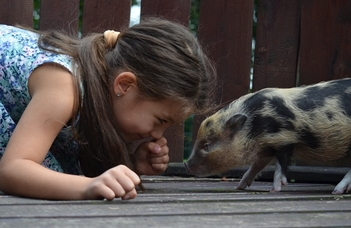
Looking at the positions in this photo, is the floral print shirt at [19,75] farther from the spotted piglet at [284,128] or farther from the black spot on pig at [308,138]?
the black spot on pig at [308,138]

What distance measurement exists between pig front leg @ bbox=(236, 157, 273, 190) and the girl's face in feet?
3.09

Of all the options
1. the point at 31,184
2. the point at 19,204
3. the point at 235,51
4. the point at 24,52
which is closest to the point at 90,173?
the point at 24,52

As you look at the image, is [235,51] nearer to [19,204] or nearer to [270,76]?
[270,76]

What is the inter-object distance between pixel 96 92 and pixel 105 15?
1704mm

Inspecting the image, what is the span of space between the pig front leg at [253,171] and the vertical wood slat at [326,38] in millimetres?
791

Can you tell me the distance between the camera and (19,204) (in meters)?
2.49

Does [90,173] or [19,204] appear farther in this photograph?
[90,173]

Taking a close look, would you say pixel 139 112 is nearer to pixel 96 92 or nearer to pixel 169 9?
pixel 96 92

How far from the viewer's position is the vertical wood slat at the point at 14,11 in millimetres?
4652

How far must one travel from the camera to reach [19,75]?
11.5 feet

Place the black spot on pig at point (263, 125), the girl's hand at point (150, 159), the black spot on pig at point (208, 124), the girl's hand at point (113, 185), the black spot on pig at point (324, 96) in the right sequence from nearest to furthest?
the girl's hand at point (113, 185)
the girl's hand at point (150, 159)
the black spot on pig at point (324, 96)
the black spot on pig at point (263, 125)
the black spot on pig at point (208, 124)

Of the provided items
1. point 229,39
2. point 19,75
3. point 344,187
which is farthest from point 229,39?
point 19,75

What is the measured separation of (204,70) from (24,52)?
92 centimetres

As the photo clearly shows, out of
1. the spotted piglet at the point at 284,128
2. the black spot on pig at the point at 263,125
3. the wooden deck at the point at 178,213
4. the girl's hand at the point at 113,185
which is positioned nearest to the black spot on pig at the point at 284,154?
the spotted piglet at the point at 284,128
